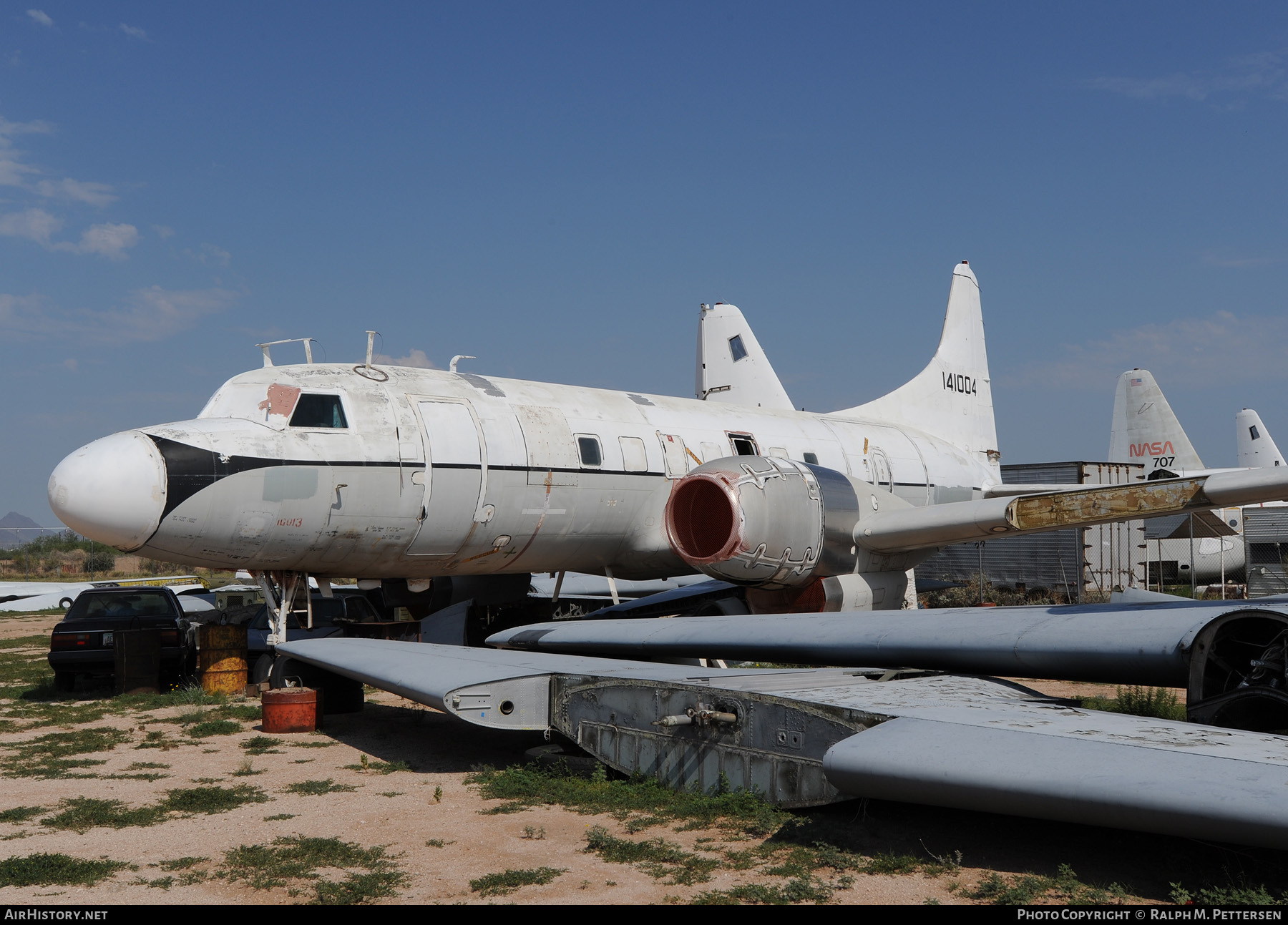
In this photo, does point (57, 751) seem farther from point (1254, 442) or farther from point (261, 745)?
point (1254, 442)

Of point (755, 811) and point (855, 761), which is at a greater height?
point (855, 761)

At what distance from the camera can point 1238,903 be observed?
4.13 metres

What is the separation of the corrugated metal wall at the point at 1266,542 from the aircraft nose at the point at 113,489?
23.5 m

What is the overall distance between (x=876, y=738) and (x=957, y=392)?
52.7ft

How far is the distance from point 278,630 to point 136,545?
6.56 feet

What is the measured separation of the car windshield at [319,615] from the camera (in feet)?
46.7

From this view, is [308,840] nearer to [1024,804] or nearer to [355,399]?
[1024,804]

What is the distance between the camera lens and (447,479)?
11.2 meters

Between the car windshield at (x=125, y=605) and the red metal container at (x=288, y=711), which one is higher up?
the car windshield at (x=125, y=605)

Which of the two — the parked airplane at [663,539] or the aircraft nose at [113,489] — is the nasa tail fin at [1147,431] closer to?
the parked airplane at [663,539]

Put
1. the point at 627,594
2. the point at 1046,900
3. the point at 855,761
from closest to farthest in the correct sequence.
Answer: the point at 1046,900 → the point at 855,761 → the point at 627,594

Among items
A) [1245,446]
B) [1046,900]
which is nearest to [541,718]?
[1046,900]

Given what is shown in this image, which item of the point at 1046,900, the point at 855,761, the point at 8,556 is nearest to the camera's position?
the point at 1046,900

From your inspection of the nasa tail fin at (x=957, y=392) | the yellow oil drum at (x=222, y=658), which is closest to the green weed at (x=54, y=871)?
the yellow oil drum at (x=222, y=658)
